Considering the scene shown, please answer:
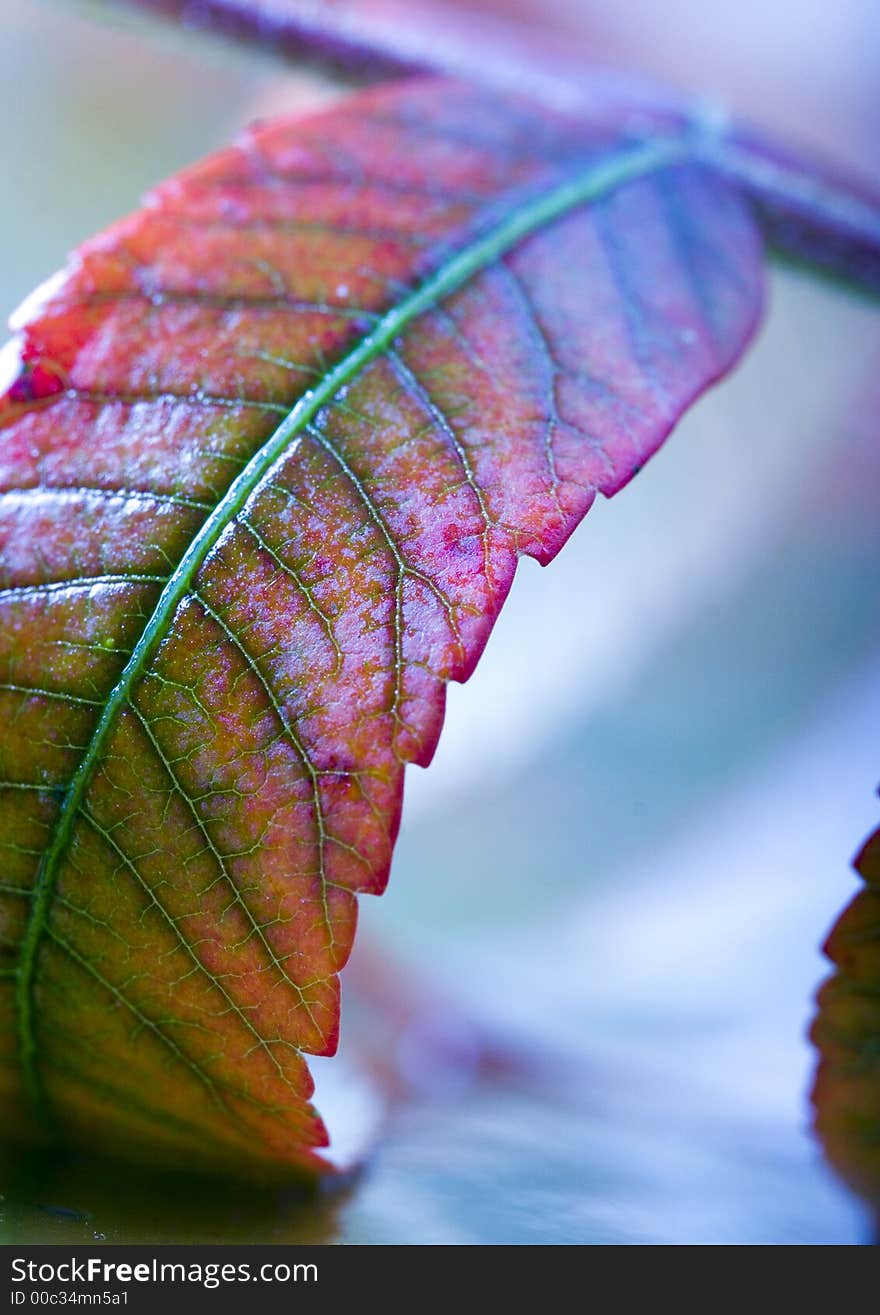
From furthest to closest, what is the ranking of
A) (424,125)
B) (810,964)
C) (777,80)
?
(777,80)
(810,964)
(424,125)

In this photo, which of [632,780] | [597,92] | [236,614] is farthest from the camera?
[632,780]

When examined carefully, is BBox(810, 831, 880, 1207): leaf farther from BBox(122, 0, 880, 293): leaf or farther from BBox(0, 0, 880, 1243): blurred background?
BBox(122, 0, 880, 293): leaf

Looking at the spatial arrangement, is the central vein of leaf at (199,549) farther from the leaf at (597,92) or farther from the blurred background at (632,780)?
the leaf at (597,92)

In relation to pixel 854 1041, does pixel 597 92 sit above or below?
above

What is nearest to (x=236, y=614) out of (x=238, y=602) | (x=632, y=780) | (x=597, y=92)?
(x=238, y=602)

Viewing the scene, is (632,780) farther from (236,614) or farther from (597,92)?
(236,614)

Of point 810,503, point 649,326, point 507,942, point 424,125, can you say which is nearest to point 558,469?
point 649,326

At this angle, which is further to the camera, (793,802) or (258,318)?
(793,802)

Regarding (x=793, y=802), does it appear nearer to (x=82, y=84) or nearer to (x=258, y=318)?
(x=258, y=318)
